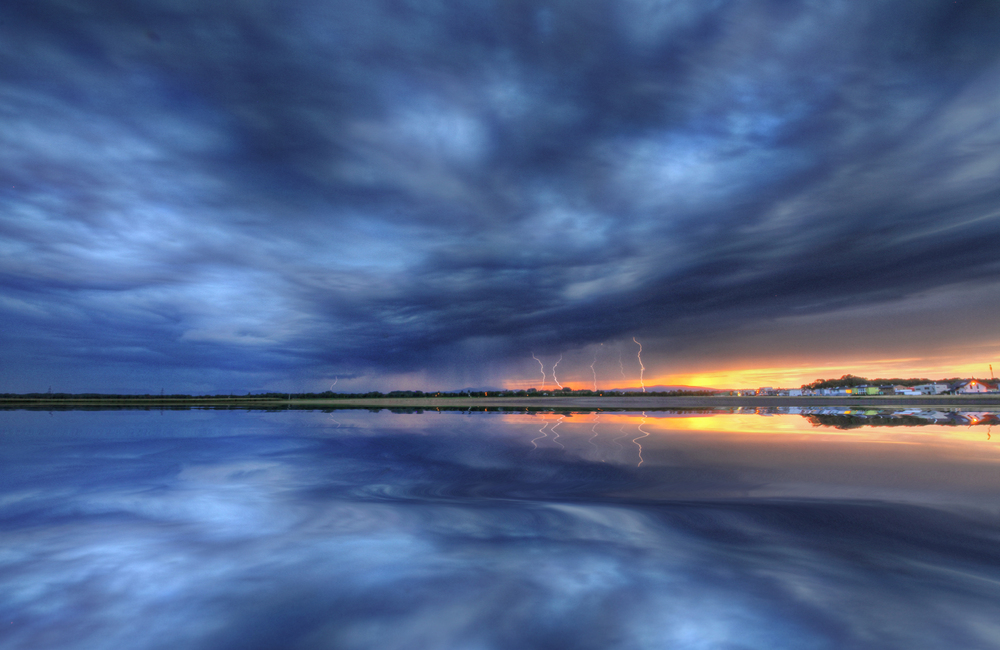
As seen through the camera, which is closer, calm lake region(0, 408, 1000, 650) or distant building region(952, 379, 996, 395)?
calm lake region(0, 408, 1000, 650)

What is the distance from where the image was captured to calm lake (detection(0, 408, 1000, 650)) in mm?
4602

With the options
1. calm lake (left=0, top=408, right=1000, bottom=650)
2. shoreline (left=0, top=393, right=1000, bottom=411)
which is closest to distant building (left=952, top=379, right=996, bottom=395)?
shoreline (left=0, top=393, right=1000, bottom=411)

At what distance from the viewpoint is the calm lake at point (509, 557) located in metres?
4.60

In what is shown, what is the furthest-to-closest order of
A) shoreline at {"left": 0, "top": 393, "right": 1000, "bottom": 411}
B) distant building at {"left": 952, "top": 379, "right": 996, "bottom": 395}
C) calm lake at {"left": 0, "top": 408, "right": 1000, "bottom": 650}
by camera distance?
distant building at {"left": 952, "top": 379, "right": 996, "bottom": 395}
shoreline at {"left": 0, "top": 393, "right": 1000, "bottom": 411}
calm lake at {"left": 0, "top": 408, "right": 1000, "bottom": 650}

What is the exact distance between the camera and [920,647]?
420 centimetres

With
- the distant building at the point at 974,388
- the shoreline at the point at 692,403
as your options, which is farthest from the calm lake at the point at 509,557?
the distant building at the point at 974,388

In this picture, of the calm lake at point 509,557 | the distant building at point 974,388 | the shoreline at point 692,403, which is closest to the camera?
the calm lake at point 509,557

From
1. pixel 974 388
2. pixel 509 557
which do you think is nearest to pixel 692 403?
pixel 509 557

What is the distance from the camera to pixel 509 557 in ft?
21.0

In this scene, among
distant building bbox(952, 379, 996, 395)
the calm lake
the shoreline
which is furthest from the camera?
distant building bbox(952, 379, 996, 395)

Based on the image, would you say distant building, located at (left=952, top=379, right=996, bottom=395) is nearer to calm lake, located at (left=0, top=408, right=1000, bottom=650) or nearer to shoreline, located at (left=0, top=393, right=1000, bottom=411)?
shoreline, located at (left=0, top=393, right=1000, bottom=411)

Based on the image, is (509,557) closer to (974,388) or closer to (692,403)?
(692,403)

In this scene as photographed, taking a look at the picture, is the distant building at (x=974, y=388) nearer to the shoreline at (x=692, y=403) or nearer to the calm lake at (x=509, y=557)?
the shoreline at (x=692, y=403)

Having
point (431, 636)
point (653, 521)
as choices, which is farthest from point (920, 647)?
point (431, 636)
